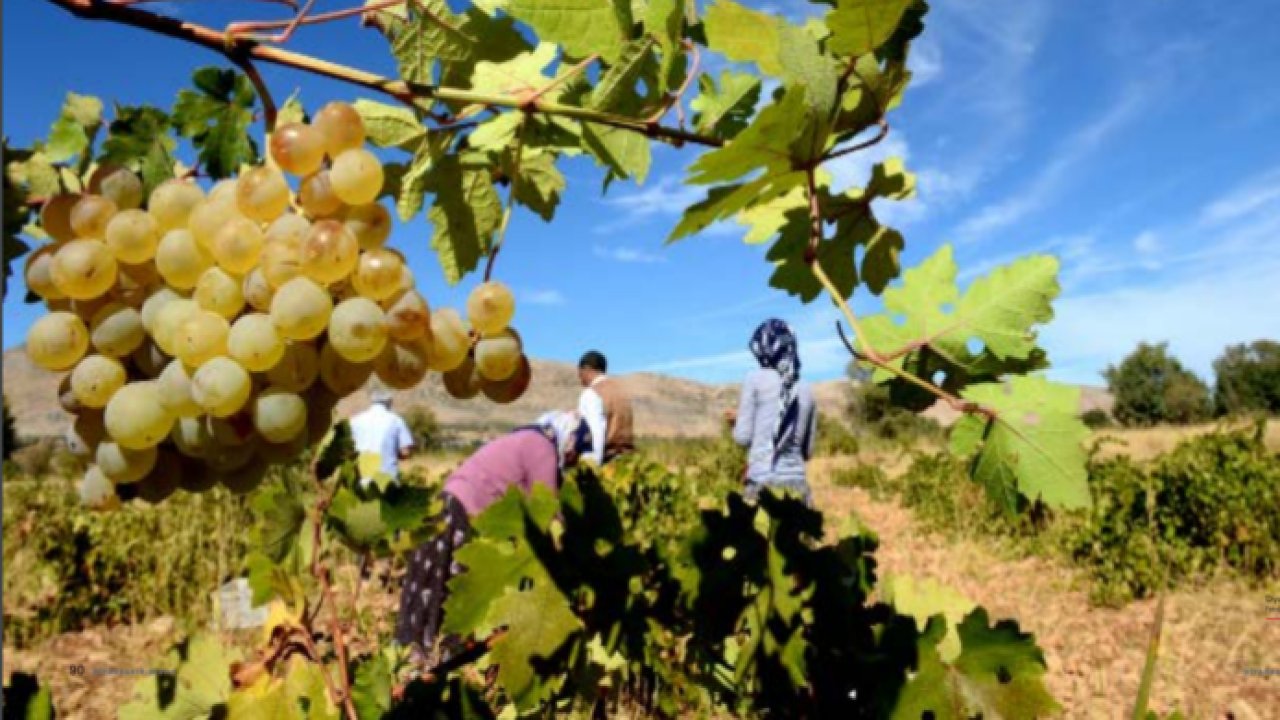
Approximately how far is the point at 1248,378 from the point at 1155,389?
16.1 feet

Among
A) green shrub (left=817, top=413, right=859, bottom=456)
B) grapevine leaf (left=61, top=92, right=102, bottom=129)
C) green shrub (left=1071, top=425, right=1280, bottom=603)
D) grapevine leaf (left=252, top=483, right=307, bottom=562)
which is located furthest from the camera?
green shrub (left=817, top=413, right=859, bottom=456)

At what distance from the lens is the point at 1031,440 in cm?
104

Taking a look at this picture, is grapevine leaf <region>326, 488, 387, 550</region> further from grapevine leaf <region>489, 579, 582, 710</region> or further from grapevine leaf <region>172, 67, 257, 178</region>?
grapevine leaf <region>172, 67, 257, 178</region>

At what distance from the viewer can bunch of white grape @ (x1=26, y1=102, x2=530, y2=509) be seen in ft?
2.57

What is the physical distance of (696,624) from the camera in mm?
1562

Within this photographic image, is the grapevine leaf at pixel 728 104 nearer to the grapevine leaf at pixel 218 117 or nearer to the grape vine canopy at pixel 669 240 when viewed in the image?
the grape vine canopy at pixel 669 240

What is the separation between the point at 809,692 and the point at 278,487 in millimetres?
1041

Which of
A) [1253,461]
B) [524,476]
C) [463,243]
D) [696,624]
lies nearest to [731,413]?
[524,476]

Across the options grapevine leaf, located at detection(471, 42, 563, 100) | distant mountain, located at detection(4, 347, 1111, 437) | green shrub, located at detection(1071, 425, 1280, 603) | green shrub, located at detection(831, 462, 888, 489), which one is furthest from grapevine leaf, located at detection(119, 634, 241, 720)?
distant mountain, located at detection(4, 347, 1111, 437)

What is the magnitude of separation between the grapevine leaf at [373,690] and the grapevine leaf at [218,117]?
793 mm

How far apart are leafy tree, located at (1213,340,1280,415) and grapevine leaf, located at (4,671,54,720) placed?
5273cm

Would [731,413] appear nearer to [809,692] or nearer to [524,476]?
[524,476]

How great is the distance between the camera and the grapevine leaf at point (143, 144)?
971mm

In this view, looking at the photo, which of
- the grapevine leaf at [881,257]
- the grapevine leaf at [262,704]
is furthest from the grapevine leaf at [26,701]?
the grapevine leaf at [881,257]
